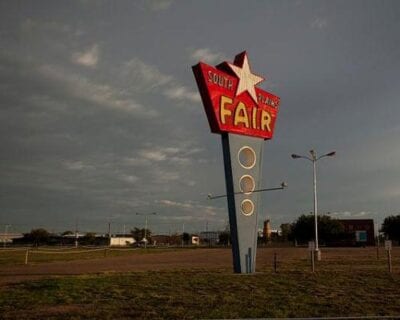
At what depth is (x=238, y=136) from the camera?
71.4ft

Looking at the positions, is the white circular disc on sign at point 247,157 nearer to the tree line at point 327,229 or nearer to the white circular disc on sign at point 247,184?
the white circular disc on sign at point 247,184

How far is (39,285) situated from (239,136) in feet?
36.2

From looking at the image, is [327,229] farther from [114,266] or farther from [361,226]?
[114,266]

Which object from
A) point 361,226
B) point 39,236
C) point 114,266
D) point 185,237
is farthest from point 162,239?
point 114,266

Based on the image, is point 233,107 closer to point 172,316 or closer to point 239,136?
point 239,136

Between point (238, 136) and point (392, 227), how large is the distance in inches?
4159

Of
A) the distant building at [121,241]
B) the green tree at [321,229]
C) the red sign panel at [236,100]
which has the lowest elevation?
the distant building at [121,241]

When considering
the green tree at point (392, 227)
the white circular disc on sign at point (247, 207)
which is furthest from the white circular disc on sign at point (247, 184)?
the green tree at point (392, 227)

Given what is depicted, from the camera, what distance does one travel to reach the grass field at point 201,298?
1134 centimetres

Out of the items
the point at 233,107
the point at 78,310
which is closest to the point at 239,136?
the point at 233,107

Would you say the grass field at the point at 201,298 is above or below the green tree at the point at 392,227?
below

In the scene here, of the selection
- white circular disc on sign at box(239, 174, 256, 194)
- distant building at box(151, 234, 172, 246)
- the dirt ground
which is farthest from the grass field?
distant building at box(151, 234, 172, 246)

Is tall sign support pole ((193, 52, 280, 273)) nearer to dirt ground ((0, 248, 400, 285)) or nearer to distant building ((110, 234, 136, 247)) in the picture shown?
dirt ground ((0, 248, 400, 285))

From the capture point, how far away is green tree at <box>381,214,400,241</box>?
113312mm
